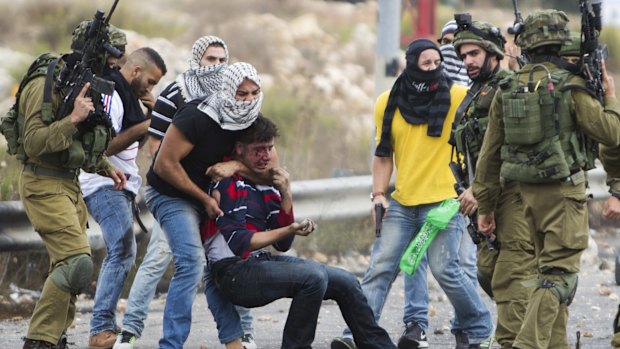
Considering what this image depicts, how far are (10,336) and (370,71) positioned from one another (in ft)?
54.0

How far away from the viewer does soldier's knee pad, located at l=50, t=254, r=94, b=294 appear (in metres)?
7.87

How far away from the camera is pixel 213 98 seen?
787cm

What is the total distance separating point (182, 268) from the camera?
26.3ft

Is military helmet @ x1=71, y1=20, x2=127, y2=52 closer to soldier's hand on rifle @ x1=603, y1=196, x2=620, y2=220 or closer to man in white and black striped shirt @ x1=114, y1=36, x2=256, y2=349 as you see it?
man in white and black striped shirt @ x1=114, y1=36, x2=256, y2=349

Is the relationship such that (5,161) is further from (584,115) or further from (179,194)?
(584,115)

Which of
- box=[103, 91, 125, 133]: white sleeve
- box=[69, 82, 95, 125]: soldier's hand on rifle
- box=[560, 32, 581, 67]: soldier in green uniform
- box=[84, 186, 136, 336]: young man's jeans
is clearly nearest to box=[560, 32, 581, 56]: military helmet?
box=[560, 32, 581, 67]: soldier in green uniform

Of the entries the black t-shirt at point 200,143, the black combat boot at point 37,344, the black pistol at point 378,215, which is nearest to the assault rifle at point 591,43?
the black t-shirt at point 200,143

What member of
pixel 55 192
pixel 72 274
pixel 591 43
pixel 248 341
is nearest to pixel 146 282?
Answer: pixel 248 341

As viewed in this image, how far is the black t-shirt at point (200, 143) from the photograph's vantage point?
309 inches

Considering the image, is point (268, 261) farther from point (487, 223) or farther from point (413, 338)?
point (413, 338)

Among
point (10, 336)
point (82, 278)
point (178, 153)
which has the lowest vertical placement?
point (10, 336)

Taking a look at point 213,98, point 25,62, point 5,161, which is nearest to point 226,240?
point 213,98

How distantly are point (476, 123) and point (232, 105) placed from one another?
1337 millimetres

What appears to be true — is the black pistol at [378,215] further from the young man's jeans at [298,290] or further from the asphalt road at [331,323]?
Answer: the young man's jeans at [298,290]
